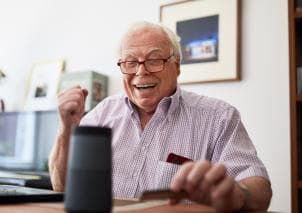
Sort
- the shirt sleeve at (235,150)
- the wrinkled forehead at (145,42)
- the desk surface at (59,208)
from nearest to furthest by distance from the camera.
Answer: the desk surface at (59,208), the shirt sleeve at (235,150), the wrinkled forehead at (145,42)

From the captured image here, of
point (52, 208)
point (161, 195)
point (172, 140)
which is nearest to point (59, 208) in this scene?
point (52, 208)

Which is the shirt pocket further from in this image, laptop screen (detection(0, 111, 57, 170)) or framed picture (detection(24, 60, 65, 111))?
framed picture (detection(24, 60, 65, 111))

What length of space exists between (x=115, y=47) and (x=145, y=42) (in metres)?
1.03

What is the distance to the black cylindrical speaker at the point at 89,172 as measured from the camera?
0.60m

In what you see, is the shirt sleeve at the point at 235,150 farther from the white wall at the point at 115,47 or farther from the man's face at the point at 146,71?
the white wall at the point at 115,47

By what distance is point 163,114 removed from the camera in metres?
1.40

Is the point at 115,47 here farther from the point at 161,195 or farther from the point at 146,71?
the point at 161,195

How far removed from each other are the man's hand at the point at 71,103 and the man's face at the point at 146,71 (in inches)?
10.6

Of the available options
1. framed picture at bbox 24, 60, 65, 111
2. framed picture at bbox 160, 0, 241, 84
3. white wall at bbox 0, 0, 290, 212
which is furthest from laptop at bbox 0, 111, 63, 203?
framed picture at bbox 160, 0, 241, 84

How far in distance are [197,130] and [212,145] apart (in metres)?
0.07

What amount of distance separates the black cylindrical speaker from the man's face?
0.83m

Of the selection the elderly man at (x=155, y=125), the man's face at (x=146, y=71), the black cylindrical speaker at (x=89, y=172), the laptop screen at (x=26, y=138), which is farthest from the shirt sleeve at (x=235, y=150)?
the laptop screen at (x=26, y=138)

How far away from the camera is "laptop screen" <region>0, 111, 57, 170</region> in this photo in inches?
101

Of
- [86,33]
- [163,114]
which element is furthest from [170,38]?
[86,33]
